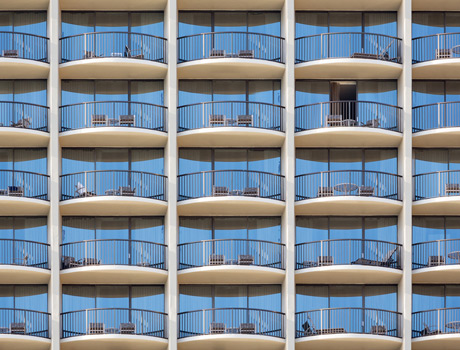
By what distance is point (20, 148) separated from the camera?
68750 mm

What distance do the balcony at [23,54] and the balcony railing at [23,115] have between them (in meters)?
1.51

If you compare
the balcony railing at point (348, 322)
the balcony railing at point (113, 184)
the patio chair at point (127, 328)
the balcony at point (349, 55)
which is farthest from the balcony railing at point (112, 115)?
the balcony railing at point (348, 322)

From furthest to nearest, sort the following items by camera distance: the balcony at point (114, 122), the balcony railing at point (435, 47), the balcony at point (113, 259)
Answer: the balcony railing at point (435, 47), the balcony at point (114, 122), the balcony at point (113, 259)

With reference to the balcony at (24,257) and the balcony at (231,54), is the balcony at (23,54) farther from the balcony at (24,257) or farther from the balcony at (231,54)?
the balcony at (24,257)

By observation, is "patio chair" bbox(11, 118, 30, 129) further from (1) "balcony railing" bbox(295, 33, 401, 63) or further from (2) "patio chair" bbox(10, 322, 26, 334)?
(1) "balcony railing" bbox(295, 33, 401, 63)

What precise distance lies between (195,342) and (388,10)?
737 inches

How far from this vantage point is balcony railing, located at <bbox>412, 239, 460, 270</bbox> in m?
66.9

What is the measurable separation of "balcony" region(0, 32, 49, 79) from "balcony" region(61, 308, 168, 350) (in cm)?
1155

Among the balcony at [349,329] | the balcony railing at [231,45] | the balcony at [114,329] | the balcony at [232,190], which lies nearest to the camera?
the balcony at [114,329]

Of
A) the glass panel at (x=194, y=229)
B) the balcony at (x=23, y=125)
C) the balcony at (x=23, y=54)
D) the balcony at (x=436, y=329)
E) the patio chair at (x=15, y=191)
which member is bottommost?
the balcony at (x=436, y=329)

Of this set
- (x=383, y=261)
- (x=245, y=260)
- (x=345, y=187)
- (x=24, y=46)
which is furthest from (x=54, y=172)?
(x=383, y=261)

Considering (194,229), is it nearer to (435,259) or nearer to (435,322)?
(435,259)

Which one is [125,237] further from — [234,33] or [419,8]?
[419,8]

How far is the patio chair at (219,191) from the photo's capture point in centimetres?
6694
